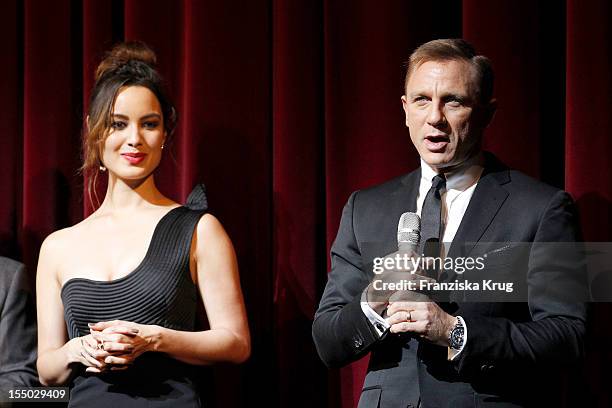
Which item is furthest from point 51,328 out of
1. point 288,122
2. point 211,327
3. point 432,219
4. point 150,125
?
point 432,219

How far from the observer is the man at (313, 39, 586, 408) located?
4.99 feet

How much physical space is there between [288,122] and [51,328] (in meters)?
0.74

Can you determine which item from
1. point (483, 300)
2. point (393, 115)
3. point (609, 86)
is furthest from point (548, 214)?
point (393, 115)

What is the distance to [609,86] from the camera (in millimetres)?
1949

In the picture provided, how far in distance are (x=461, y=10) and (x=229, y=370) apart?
1.04 metres

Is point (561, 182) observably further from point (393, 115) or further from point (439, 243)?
point (439, 243)

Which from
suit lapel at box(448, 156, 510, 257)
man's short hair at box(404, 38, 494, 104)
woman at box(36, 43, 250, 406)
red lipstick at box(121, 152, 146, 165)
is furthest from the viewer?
red lipstick at box(121, 152, 146, 165)

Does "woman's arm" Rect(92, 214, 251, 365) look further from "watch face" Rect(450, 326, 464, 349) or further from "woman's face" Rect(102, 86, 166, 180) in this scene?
"watch face" Rect(450, 326, 464, 349)

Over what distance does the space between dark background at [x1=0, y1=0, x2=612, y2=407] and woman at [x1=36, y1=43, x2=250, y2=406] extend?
0.20 meters

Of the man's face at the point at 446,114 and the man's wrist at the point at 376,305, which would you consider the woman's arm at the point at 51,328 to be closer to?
the man's wrist at the point at 376,305

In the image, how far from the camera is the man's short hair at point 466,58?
5.64ft

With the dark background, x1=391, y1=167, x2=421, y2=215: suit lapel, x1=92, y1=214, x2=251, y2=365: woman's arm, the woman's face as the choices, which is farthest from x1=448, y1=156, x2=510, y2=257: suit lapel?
the woman's face

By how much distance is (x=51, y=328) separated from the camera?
6.48ft

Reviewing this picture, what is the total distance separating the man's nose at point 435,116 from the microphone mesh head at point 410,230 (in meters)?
0.24
